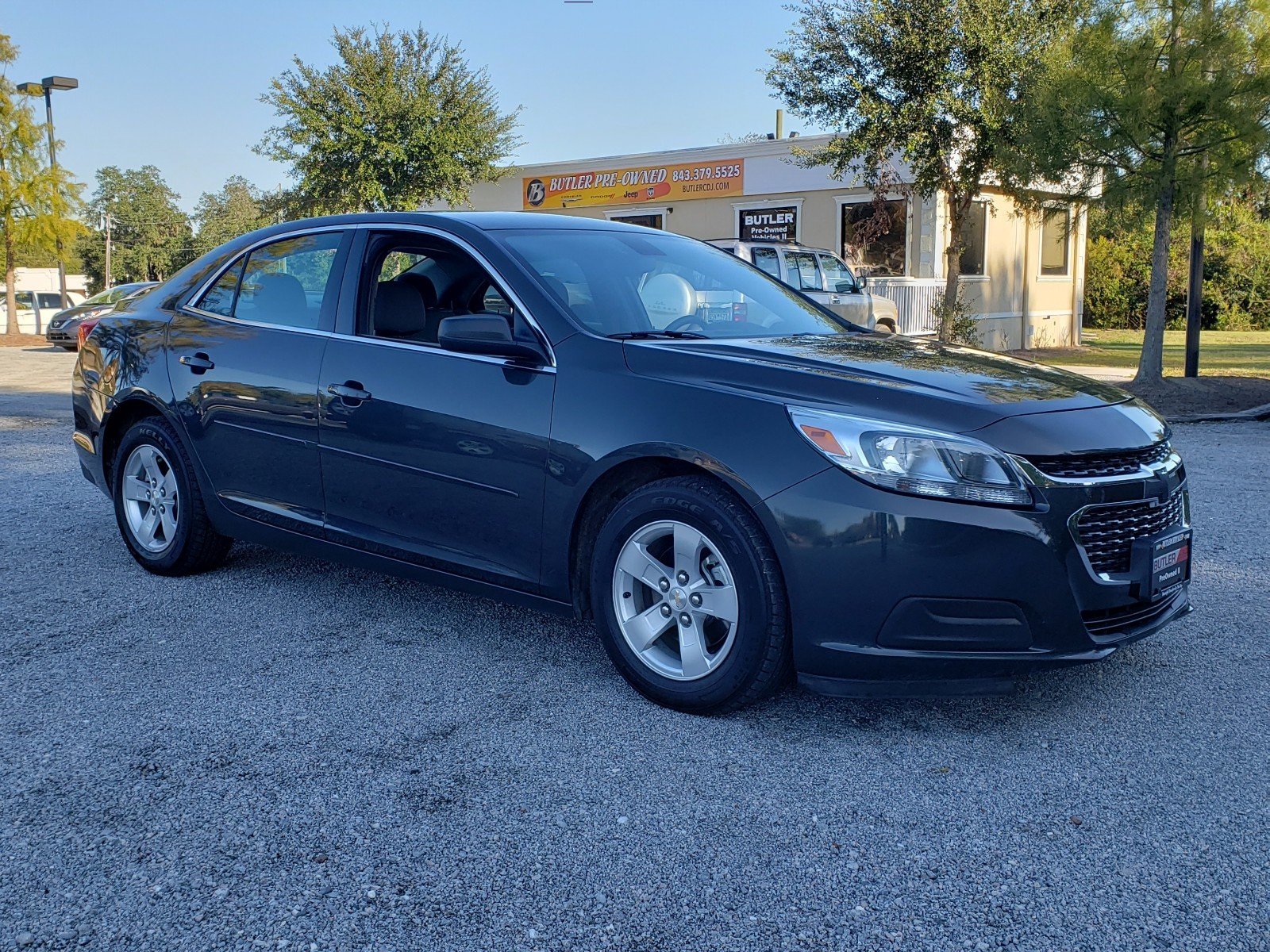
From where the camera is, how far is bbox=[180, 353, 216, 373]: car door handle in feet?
16.7

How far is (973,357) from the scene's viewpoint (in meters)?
4.36

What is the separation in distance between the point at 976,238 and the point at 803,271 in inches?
404

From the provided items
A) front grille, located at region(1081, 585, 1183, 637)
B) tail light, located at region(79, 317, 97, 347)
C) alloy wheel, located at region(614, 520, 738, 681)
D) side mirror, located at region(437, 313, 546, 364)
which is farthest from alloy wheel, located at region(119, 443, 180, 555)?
front grille, located at region(1081, 585, 1183, 637)

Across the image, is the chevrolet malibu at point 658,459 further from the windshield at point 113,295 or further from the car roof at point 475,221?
the windshield at point 113,295

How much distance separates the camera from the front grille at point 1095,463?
3363mm

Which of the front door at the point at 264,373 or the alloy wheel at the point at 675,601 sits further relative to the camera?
the front door at the point at 264,373

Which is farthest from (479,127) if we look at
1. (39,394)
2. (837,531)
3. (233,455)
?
(837,531)

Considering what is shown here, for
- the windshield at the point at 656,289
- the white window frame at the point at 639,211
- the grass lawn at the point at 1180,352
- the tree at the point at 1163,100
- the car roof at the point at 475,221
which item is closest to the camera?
the windshield at the point at 656,289

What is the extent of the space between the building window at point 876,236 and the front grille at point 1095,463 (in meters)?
22.4

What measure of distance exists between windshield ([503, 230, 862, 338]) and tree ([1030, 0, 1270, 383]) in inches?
393

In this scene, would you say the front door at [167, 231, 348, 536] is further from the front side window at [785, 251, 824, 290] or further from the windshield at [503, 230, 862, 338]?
the front side window at [785, 251, 824, 290]

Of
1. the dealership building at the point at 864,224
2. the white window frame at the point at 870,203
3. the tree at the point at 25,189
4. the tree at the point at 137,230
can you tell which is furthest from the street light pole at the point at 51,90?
the tree at the point at 137,230

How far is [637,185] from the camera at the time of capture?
29.7 m

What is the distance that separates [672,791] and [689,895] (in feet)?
1.78
